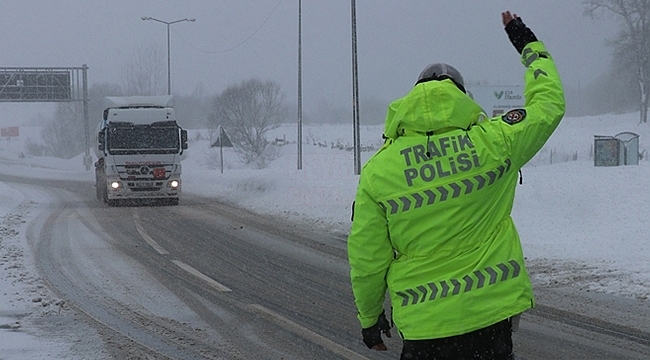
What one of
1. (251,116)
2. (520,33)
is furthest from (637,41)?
(520,33)

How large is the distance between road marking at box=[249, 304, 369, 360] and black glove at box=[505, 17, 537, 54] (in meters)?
3.83

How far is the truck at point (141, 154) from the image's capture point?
2423cm

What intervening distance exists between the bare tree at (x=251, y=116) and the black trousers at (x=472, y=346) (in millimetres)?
60519

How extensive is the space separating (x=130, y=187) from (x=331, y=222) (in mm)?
8405

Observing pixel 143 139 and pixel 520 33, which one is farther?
pixel 143 139

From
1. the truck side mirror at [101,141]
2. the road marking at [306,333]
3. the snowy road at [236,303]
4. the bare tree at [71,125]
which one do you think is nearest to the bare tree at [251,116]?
the bare tree at [71,125]

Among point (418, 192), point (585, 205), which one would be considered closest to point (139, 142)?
point (585, 205)

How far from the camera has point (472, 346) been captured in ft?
10.6

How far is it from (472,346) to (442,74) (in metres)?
1.12

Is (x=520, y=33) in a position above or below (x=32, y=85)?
below

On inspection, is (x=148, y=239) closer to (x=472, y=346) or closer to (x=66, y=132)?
(x=472, y=346)

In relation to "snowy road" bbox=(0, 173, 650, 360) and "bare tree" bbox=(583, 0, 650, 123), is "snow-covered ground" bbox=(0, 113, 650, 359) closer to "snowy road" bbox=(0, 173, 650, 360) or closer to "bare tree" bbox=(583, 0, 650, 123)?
"snowy road" bbox=(0, 173, 650, 360)

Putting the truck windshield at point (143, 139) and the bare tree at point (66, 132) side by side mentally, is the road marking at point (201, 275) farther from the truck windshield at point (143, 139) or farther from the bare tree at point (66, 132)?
the bare tree at point (66, 132)

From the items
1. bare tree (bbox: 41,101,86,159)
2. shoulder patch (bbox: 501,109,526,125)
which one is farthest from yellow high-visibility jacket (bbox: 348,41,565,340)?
bare tree (bbox: 41,101,86,159)
